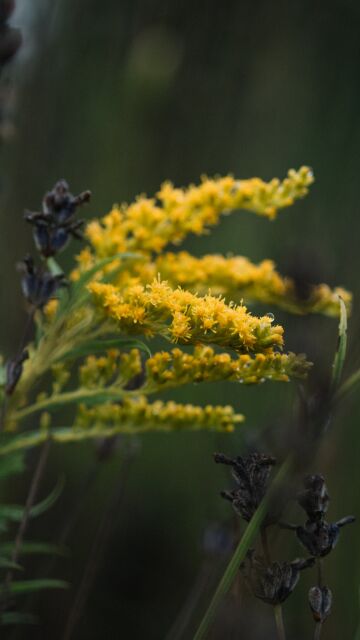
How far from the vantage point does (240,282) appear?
119 centimetres

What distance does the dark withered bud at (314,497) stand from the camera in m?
0.75

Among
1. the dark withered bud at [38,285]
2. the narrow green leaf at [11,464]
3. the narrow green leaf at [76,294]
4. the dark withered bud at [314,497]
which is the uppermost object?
the narrow green leaf at [76,294]

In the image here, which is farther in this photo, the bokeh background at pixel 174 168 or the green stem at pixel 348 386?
the bokeh background at pixel 174 168

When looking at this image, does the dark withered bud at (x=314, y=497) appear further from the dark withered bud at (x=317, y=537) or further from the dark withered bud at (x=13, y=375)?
the dark withered bud at (x=13, y=375)

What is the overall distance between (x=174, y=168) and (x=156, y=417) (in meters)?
1.81

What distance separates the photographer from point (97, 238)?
3.67 feet

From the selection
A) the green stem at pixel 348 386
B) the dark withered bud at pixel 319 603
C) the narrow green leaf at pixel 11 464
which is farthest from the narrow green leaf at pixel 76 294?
the dark withered bud at pixel 319 603

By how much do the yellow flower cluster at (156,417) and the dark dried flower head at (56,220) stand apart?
0.25 metres

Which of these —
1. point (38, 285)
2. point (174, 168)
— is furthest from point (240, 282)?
point (174, 168)

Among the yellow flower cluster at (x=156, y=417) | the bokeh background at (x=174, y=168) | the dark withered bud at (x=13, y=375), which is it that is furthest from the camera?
the bokeh background at (x=174, y=168)

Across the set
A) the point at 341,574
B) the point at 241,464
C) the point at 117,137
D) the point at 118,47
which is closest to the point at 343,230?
the point at 117,137

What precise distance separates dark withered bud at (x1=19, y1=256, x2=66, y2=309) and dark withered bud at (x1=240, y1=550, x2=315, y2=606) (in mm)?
416

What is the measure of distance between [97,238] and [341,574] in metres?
1.14

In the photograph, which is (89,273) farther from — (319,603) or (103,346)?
(319,603)
